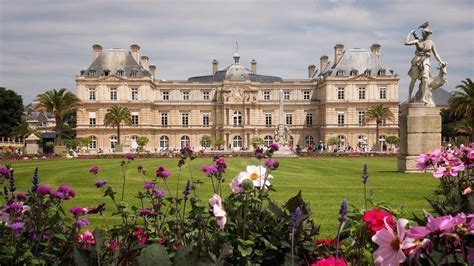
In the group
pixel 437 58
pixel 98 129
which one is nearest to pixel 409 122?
pixel 437 58

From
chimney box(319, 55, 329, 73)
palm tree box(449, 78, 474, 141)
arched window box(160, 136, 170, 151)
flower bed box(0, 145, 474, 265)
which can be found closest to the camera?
flower bed box(0, 145, 474, 265)

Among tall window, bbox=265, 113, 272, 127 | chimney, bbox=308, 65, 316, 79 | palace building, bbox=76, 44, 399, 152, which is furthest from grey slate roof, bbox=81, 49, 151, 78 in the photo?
chimney, bbox=308, 65, 316, 79

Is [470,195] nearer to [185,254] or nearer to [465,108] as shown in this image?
[185,254]

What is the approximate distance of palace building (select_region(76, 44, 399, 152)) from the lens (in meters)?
73.3

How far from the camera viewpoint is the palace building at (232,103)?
241 ft

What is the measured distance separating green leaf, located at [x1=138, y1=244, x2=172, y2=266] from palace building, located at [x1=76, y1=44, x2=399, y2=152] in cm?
7049

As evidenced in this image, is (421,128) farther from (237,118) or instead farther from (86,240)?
(237,118)

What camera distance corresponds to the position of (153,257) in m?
2.49

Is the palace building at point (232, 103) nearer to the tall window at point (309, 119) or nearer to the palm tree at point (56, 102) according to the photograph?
the tall window at point (309, 119)

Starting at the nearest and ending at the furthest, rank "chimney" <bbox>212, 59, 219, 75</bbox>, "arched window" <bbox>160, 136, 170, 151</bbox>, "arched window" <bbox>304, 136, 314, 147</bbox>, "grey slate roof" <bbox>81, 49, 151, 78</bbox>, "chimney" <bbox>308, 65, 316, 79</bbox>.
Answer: "grey slate roof" <bbox>81, 49, 151, 78</bbox> → "arched window" <bbox>160, 136, 170, 151</bbox> → "arched window" <bbox>304, 136, 314, 147</bbox> → "chimney" <bbox>212, 59, 219, 75</bbox> → "chimney" <bbox>308, 65, 316, 79</bbox>

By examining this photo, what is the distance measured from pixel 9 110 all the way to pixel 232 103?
35443mm

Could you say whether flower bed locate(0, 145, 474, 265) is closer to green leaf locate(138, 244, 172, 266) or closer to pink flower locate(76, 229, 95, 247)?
pink flower locate(76, 229, 95, 247)

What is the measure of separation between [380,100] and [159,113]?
36894mm

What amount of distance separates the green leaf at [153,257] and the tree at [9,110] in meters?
75.6
